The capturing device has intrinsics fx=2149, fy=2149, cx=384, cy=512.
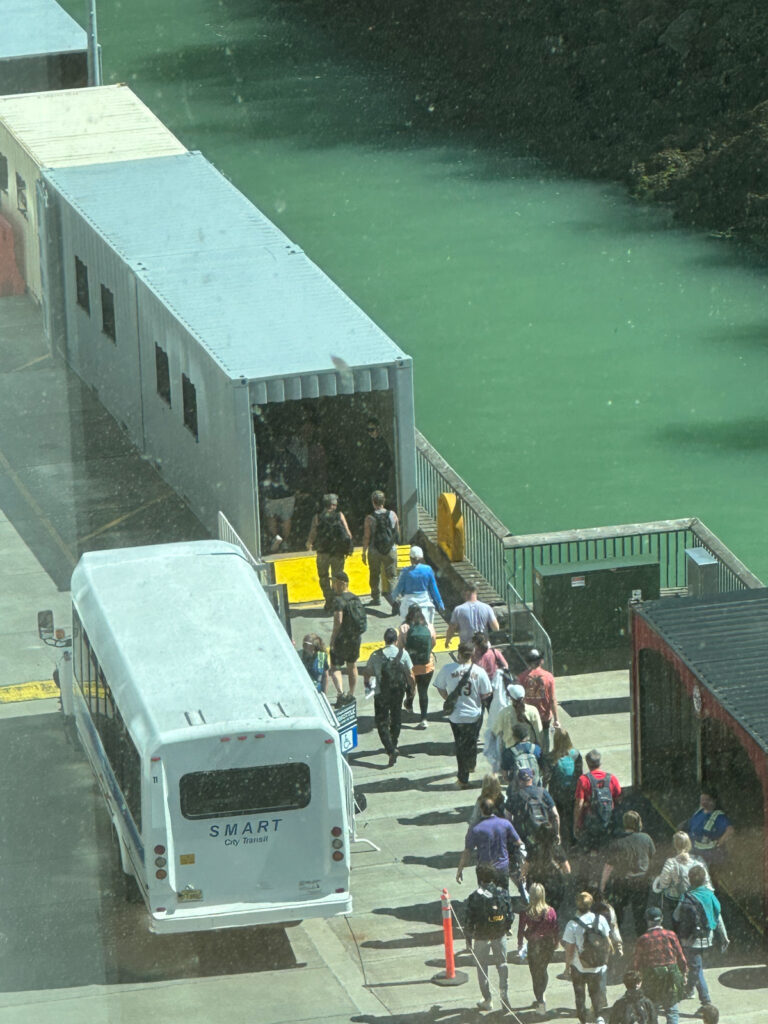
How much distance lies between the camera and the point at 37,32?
40.1 m

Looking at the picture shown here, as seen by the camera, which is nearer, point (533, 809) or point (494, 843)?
point (494, 843)

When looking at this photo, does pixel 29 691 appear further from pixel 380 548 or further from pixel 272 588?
pixel 380 548

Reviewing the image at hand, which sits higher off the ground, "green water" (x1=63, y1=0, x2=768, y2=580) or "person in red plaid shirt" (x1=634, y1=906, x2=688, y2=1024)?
"person in red plaid shirt" (x1=634, y1=906, x2=688, y2=1024)

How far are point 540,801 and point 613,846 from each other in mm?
810

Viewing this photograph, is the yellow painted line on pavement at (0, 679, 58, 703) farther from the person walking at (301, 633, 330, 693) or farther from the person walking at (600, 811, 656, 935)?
the person walking at (600, 811, 656, 935)

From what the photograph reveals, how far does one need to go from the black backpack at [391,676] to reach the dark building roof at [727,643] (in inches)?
88.7

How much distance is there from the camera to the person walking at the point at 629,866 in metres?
15.7

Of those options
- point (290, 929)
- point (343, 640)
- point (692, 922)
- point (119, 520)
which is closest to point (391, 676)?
point (343, 640)

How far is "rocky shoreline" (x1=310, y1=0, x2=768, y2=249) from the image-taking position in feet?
170

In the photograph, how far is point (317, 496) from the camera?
991 inches

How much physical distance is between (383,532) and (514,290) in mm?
21694

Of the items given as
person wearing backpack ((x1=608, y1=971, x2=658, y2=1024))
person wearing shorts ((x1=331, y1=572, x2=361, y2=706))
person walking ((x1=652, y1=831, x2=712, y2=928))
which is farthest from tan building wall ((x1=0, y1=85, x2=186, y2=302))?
person wearing backpack ((x1=608, y1=971, x2=658, y2=1024))

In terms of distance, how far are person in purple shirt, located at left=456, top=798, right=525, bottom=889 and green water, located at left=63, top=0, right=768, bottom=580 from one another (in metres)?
14.1

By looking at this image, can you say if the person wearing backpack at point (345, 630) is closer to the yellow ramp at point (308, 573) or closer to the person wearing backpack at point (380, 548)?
the person wearing backpack at point (380, 548)
